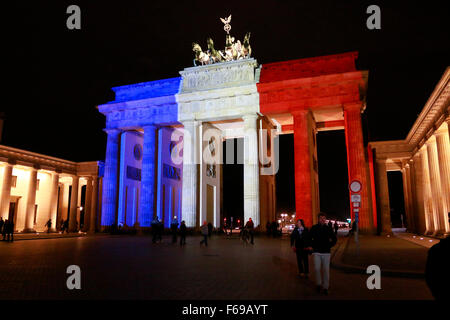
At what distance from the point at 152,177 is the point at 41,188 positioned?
62.7ft

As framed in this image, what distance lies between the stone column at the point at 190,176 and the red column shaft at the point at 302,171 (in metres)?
9.78

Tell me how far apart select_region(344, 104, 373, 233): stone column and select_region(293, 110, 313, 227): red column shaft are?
3.50m

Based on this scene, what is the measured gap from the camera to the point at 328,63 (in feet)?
105

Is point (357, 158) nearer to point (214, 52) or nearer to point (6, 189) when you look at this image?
point (214, 52)

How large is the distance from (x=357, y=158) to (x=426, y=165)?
689 cm

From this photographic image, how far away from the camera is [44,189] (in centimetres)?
4544

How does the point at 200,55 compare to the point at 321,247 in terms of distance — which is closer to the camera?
the point at 321,247

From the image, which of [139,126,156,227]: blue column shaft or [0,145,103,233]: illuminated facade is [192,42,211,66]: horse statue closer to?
[139,126,156,227]: blue column shaft

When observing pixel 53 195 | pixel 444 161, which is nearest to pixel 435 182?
pixel 444 161

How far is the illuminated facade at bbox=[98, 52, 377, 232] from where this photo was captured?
30938mm

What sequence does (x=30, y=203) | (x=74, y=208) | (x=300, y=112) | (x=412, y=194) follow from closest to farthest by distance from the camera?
(x=300, y=112)
(x=412, y=194)
(x=30, y=203)
(x=74, y=208)
